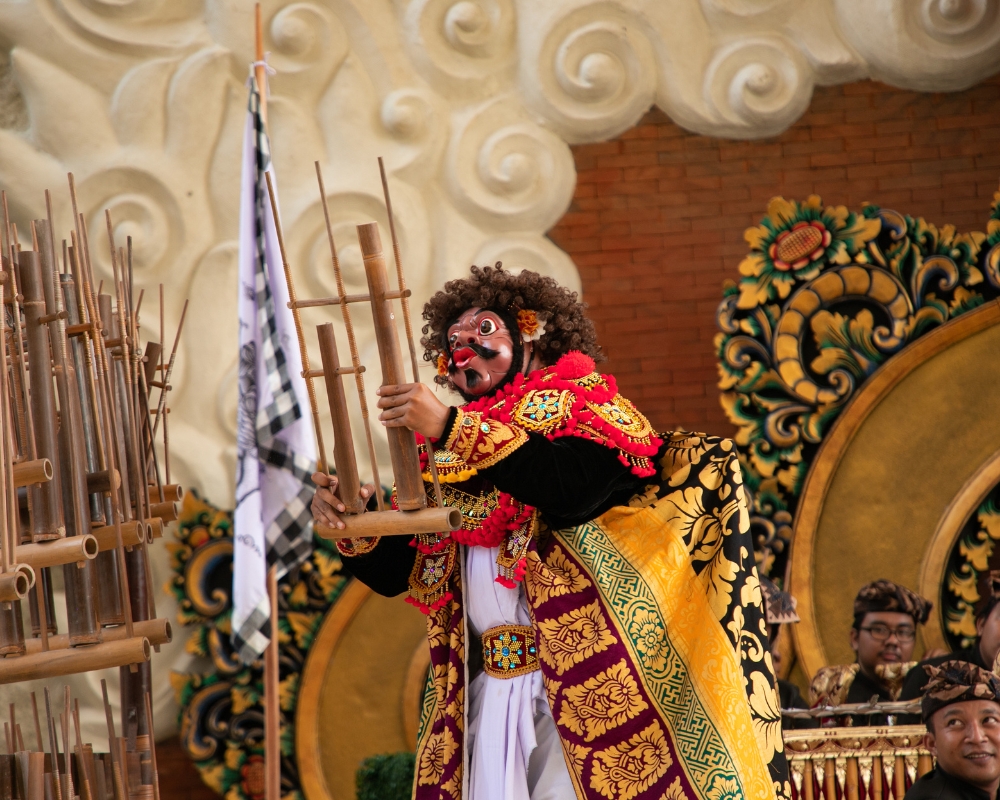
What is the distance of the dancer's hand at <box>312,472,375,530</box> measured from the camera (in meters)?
2.64

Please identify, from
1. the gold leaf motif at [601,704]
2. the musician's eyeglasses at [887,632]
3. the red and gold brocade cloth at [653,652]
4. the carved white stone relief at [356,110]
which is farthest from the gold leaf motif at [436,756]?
the carved white stone relief at [356,110]

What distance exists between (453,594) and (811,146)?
121 inches

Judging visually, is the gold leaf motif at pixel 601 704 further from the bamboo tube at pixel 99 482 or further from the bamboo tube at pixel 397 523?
the bamboo tube at pixel 99 482

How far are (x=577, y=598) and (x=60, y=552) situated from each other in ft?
3.55

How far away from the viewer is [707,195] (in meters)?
5.35

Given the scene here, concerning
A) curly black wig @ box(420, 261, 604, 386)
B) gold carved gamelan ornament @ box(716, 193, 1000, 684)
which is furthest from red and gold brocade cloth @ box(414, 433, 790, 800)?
gold carved gamelan ornament @ box(716, 193, 1000, 684)

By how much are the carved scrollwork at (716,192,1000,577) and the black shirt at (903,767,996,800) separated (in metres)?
1.71

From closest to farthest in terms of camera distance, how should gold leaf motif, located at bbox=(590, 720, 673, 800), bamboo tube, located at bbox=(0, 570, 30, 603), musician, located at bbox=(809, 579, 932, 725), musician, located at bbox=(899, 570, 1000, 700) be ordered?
bamboo tube, located at bbox=(0, 570, 30, 603), gold leaf motif, located at bbox=(590, 720, 673, 800), musician, located at bbox=(899, 570, 1000, 700), musician, located at bbox=(809, 579, 932, 725)

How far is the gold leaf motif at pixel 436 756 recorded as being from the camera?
9.53 feet

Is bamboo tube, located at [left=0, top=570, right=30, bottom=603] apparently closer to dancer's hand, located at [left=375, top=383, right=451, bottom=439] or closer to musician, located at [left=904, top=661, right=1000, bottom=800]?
dancer's hand, located at [left=375, top=383, right=451, bottom=439]

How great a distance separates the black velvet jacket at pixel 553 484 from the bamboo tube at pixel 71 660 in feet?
1.96

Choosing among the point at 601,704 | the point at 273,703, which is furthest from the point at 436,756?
the point at 273,703

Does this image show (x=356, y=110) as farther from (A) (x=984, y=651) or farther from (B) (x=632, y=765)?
(B) (x=632, y=765)

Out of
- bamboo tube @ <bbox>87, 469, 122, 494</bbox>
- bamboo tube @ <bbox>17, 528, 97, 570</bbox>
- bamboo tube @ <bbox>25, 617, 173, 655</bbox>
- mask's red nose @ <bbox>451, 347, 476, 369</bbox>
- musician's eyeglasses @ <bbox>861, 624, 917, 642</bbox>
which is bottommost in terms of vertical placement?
musician's eyeglasses @ <bbox>861, 624, 917, 642</bbox>
